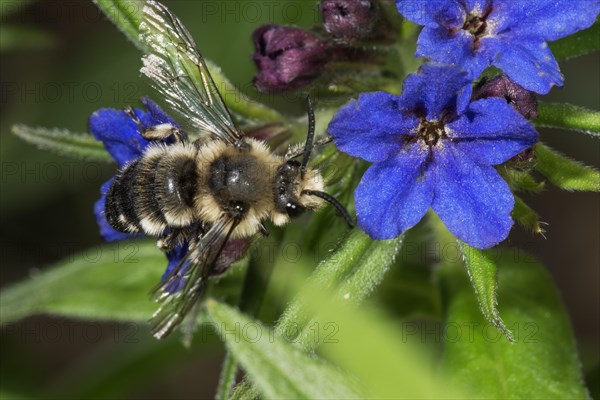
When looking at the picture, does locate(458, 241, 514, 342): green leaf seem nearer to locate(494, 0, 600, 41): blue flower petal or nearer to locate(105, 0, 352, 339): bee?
locate(105, 0, 352, 339): bee

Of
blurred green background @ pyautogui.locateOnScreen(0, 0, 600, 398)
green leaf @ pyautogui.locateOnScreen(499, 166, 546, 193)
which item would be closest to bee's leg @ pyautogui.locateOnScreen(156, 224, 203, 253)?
green leaf @ pyautogui.locateOnScreen(499, 166, 546, 193)

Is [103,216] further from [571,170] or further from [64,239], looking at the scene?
[64,239]

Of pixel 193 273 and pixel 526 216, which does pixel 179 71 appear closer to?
pixel 193 273

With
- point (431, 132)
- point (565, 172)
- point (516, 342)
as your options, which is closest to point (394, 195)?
point (431, 132)

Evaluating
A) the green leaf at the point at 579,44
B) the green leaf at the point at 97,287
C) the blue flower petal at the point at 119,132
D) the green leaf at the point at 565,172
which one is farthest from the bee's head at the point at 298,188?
the green leaf at the point at 97,287

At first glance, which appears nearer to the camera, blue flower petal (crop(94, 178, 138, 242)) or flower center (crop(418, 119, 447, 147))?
flower center (crop(418, 119, 447, 147))

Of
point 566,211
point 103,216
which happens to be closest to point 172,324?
point 103,216

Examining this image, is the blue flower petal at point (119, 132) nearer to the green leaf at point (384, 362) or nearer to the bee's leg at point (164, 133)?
Answer: the bee's leg at point (164, 133)
